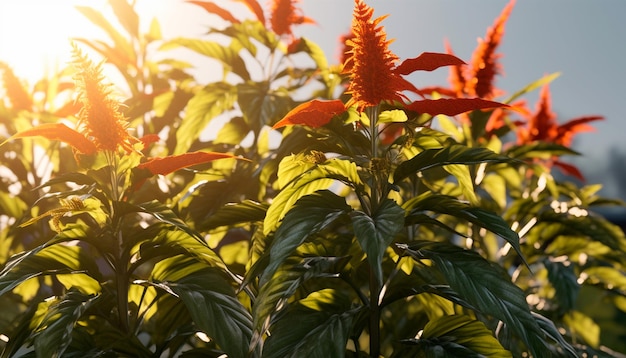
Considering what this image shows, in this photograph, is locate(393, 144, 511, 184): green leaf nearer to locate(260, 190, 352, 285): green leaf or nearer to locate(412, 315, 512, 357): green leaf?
locate(260, 190, 352, 285): green leaf

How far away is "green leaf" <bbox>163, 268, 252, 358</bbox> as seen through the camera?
3.64 feet

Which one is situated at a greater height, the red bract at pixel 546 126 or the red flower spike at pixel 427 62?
the red flower spike at pixel 427 62

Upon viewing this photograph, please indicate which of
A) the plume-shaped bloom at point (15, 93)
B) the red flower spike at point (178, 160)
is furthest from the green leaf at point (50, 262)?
the plume-shaped bloom at point (15, 93)

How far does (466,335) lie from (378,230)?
29 centimetres

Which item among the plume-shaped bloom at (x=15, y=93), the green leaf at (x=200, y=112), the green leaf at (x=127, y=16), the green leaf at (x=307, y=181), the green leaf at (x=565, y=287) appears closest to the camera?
the green leaf at (x=307, y=181)

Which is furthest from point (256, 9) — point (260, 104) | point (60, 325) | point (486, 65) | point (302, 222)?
point (60, 325)

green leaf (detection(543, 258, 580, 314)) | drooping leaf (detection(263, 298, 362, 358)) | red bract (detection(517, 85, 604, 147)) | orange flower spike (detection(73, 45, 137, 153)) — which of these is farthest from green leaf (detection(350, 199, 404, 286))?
red bract (detection(517, 85, 604, 147))

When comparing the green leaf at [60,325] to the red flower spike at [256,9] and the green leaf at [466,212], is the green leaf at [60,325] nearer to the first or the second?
the green leaf at [466,212]

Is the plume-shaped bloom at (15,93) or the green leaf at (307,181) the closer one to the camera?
the green leaf at (307,181)

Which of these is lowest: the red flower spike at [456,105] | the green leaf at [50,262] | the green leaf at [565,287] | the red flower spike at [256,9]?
the green leaf at [565,287]

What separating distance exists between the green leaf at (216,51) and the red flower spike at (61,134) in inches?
24.8

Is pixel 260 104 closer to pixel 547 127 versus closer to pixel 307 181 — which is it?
pixel 307 181

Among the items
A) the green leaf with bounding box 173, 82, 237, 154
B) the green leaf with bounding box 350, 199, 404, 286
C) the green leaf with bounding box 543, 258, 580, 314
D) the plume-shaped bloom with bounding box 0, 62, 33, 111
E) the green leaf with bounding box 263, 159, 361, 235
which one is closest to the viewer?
the green leaf with bounding box 350, 199, 404, 286

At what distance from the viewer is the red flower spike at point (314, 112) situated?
3.75ft
